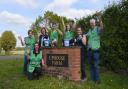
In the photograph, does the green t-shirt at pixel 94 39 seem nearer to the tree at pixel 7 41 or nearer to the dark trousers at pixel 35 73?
the dark trousers at pixel 35 73

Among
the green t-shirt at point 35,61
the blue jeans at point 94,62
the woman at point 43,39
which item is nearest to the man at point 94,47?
the blue jeans at point 94,62

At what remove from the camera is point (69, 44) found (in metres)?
13.6

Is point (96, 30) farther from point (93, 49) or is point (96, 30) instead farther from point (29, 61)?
point (29, 61)

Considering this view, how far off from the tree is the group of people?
4445 centimetres

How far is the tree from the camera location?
58.5 meters

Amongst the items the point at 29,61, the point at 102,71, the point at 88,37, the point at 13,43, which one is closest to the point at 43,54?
the point at 29,61

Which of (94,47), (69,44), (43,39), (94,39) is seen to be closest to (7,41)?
(43,39)

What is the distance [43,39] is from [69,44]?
1140mm

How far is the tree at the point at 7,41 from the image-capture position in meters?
58.5

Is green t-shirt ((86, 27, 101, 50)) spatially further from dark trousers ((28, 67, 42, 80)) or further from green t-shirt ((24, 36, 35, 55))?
green t-shirt ((24, 36, 35, 55))

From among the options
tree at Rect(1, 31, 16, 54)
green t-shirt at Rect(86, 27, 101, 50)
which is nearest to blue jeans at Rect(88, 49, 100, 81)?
green t-shirt at Rect(86, 27, 101, 50)

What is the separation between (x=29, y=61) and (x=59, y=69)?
3.77ft

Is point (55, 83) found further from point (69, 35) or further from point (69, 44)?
point (69, 35)

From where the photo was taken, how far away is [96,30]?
41.1 ft
